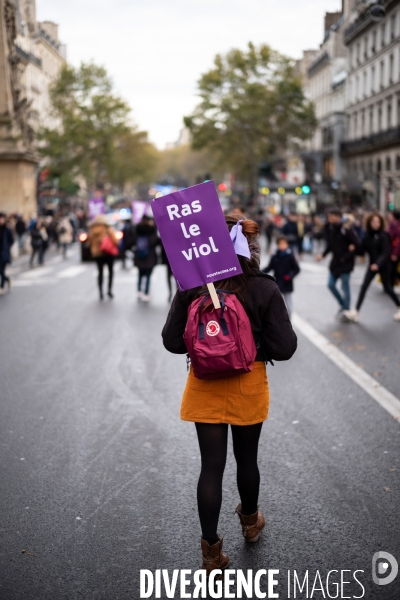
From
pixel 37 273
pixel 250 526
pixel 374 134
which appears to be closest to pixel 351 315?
pixel 250 526

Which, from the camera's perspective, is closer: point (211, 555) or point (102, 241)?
point (211, 555)

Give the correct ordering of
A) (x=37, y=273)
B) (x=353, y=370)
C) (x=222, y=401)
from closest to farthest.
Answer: (x=222, y=401) < (x=353, y=370) < (x=37, y=273)

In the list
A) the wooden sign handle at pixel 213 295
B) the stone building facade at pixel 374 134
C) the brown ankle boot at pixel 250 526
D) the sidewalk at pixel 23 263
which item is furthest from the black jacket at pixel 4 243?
the stone building facade at pixel 374 134

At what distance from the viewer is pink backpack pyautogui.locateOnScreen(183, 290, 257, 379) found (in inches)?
146

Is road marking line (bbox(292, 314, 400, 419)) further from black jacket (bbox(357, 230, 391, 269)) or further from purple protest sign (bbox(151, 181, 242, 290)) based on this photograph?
purple protest sign (bbox(151, 181, 242, 290))

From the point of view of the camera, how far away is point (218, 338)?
3.71 m

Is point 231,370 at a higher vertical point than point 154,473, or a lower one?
higher

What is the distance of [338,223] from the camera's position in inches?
511

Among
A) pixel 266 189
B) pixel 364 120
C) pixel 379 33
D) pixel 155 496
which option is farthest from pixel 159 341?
pixel 364 120

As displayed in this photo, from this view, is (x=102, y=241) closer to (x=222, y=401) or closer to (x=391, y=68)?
(x=222, y=401)

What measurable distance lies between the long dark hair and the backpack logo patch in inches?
8.4

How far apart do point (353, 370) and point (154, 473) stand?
4076mm

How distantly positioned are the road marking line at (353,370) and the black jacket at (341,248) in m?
1.04

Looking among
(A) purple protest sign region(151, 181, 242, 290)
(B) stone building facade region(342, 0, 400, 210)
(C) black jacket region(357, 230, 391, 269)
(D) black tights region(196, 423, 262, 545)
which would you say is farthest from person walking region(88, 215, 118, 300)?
(B) stone building facade region(342, 0, 400, 210)
